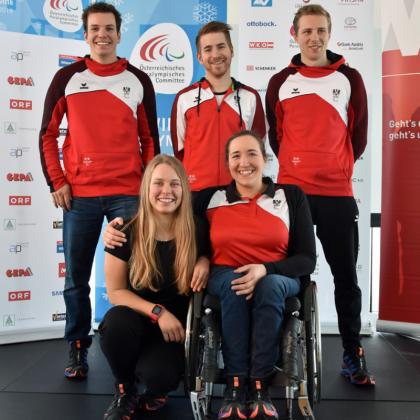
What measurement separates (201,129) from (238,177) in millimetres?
482

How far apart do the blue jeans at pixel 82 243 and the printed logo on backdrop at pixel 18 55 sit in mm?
1267

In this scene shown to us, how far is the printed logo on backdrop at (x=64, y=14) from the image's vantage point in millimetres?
3518

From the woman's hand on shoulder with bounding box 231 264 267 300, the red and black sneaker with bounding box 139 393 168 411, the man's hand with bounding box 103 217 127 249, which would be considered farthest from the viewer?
the red and black sneaker with bounding box 139 393 168 411

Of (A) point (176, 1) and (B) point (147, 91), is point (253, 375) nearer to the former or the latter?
(B) point (147, 91)

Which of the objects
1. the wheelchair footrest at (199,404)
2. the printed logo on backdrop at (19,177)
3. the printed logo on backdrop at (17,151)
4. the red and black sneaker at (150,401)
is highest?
the printed logo on backdrop at (17,151)

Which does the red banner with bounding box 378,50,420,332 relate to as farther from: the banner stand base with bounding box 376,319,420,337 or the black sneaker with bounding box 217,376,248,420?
the black sneaker with bounding box 217,376,248,420

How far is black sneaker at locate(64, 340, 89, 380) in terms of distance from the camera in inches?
109

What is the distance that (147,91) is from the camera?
112 inches

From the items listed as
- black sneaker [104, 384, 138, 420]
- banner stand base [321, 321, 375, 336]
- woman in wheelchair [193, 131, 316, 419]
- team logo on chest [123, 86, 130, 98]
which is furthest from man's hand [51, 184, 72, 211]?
banner stand base [321, 321, 375, 336]

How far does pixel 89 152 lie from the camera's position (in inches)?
107

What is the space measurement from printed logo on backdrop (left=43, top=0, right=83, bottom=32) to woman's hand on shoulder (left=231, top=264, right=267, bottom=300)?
7.60 ft

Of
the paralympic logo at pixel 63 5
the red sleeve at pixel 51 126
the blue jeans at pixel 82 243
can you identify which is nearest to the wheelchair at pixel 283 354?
the blue jeans at pixel 82 243

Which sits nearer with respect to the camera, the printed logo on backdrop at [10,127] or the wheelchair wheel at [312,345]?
the wheelchair wheel at [312,345]

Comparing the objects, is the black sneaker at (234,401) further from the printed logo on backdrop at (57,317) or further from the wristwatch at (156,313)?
the printed logo on backdrop at (57,317)
